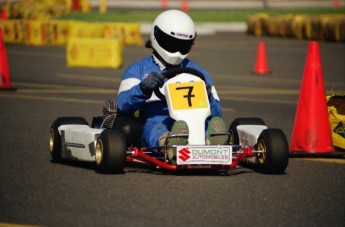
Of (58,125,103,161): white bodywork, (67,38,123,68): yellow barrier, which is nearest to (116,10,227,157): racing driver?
(58,125,103,161): white bodywork

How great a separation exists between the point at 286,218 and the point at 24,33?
70.1 ft

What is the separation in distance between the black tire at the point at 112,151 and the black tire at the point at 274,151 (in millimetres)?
1169

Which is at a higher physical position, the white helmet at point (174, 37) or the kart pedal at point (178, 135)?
the white helmet at point (174, 37)

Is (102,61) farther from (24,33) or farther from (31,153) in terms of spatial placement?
(31,153)

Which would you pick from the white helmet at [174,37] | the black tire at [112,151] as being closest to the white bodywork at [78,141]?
the black tire at [112,151]

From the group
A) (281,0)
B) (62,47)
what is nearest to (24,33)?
(62,47)

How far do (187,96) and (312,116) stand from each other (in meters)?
1.63

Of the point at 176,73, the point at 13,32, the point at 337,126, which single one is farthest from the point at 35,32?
the point at 176,73

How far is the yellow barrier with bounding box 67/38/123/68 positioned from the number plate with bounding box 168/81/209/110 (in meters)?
12.7

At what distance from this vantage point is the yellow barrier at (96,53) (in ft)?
70.0

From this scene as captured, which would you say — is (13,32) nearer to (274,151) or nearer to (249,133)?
(249,133)

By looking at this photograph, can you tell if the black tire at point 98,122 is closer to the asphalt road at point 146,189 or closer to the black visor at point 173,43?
the asphalt road at point 146,189

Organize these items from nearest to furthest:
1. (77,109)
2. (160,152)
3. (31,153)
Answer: (160,152)
(31,153)
(77,109)

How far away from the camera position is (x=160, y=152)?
8.47 metres
